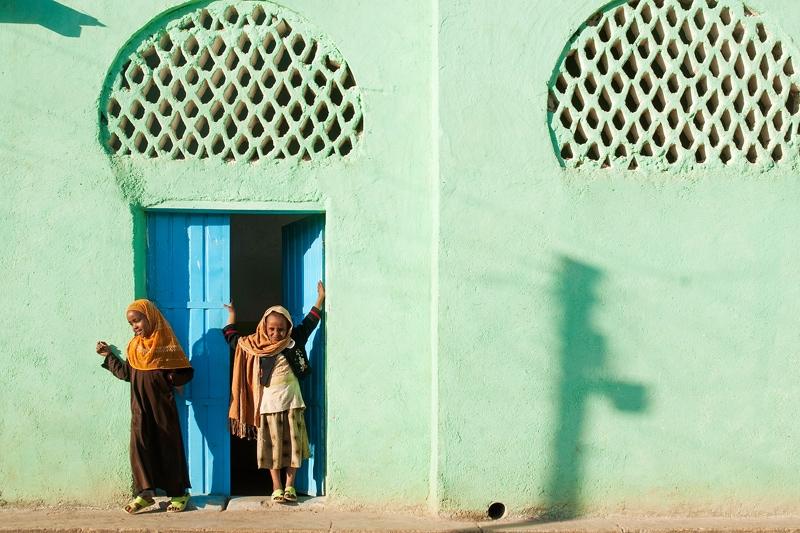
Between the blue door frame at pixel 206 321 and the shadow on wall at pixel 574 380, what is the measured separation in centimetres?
149

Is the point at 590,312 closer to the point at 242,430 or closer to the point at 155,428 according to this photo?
the point at 242,430

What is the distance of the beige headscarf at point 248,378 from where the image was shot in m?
5.73

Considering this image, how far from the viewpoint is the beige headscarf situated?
5.73m

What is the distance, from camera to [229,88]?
5.74 meters

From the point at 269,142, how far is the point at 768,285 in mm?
3151

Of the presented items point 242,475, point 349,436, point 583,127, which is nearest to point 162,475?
point 349,436

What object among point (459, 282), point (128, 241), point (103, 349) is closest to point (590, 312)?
point (459, 282)

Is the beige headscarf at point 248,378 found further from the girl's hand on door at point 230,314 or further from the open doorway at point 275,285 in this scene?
the open doorway at point 275,285

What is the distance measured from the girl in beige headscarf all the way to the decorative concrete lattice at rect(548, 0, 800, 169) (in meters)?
1.97

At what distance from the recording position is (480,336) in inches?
219

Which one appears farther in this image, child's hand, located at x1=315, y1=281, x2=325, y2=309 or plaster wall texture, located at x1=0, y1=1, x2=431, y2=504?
child's hand, located at x1=315, y1=281, x2=325, y2=309

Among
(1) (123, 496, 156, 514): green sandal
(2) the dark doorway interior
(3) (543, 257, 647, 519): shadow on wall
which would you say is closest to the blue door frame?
(1) (123, 496, 156, 514): green sandal

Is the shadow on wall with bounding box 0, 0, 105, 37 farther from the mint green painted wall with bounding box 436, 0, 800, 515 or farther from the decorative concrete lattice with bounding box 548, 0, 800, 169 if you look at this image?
the decorative concrete lattice with bounding box 548, 0, 800, 169

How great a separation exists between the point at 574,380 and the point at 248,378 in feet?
6.49
